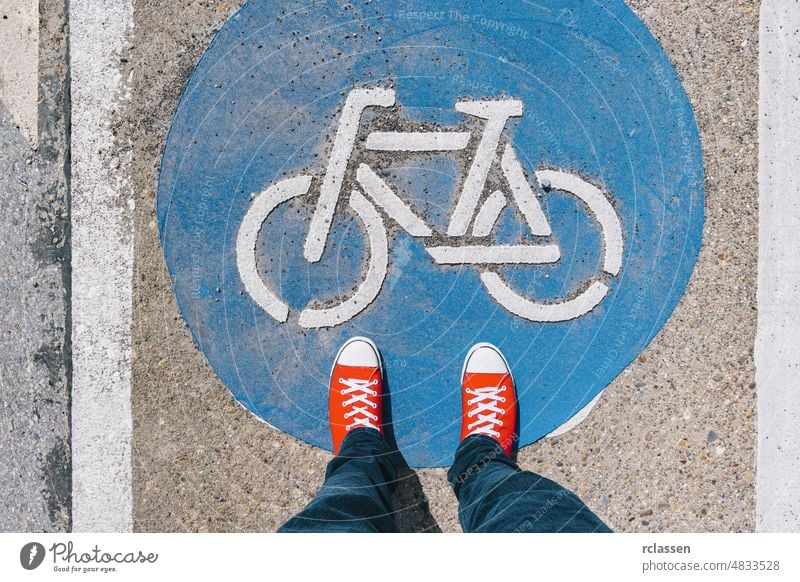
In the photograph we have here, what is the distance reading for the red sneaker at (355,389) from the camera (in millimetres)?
2545

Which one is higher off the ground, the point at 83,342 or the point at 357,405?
the point at 83,342

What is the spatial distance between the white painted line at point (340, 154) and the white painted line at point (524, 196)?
55 centimetres

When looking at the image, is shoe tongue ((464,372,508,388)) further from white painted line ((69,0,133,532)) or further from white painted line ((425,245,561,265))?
white painted line ((69,0,133,532))

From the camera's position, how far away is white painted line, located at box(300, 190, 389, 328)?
256 centimetres

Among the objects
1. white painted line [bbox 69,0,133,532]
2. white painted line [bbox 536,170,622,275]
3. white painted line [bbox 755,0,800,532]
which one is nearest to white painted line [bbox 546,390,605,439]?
white painted line [bbox 536,170,622,275]

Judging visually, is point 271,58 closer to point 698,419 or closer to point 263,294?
point 263,294

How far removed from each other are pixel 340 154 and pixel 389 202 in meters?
0.29

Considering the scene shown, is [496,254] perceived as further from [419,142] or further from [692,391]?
[692,391]

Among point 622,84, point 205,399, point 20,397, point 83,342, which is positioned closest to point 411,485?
point 205,399

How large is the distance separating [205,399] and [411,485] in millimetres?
959

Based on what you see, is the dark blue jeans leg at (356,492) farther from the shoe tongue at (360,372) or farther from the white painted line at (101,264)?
the white painted line at (101,264)

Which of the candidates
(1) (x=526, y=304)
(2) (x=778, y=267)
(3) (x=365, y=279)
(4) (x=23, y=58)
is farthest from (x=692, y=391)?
(4) (x=23, y=58)

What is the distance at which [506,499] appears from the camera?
7.09ft

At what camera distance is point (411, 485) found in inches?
101
